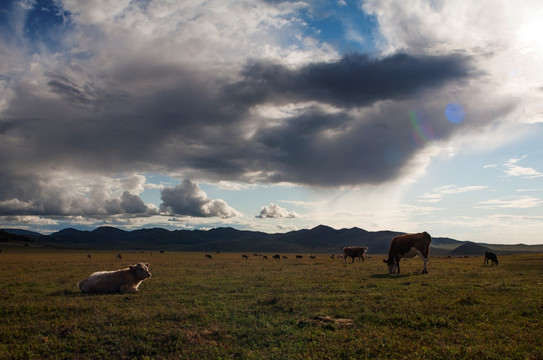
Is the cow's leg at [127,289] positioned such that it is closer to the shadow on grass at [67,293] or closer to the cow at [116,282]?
the cow at [116,282]

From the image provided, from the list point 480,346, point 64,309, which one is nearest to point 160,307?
point 64,309

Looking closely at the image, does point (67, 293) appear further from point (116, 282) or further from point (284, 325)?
point (284, 325)

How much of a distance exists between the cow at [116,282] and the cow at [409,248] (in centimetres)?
1807

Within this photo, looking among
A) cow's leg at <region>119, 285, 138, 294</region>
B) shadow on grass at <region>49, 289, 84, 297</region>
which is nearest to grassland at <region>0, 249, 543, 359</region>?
shadow on grass at <region>49, 289, 84, 297</region>

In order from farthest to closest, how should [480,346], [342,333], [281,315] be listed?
[281,315] < [342,333] < [480,346]

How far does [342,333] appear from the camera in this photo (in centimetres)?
977

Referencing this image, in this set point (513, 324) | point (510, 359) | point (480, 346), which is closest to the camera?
point (510, 359)

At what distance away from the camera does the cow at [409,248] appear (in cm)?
2631

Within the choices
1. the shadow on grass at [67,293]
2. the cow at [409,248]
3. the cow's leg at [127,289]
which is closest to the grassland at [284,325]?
the shadow on grass at [67,293]

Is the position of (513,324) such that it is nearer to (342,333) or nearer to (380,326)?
(380,326)

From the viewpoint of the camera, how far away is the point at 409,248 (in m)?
26.7

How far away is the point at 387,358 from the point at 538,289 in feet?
43.2

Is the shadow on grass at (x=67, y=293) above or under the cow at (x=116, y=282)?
under

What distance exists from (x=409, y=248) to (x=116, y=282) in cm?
2071
